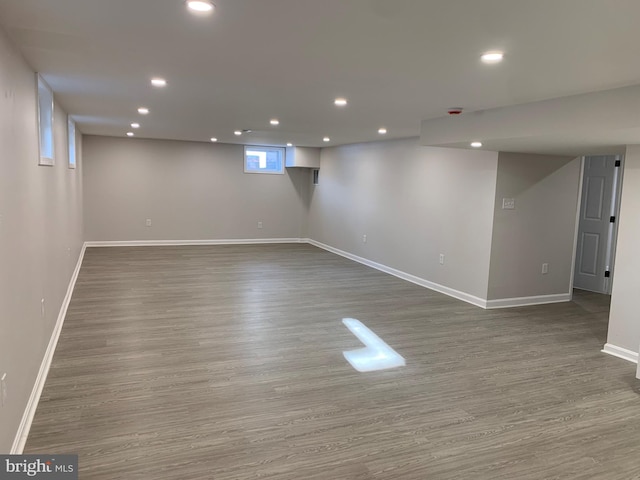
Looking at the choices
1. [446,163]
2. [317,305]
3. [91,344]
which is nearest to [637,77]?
[446,163]

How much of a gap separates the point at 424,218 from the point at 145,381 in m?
4.52

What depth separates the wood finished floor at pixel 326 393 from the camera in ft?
7.89

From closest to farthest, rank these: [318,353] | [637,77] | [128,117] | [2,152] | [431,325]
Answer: [2,152]
[637,77]
[318,353]
[431,325]
[128,117]

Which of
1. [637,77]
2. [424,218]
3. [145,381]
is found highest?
[637,77]

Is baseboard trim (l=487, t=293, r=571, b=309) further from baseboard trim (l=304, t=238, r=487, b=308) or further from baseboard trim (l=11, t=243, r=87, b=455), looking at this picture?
baseboard trim (l=11, t=243, r=87, b=455)

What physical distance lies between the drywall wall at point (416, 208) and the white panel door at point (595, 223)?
228cm

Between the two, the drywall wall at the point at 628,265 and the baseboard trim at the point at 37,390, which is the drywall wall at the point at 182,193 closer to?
the baseboard trim at the point at 37,390

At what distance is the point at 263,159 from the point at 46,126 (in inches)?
257

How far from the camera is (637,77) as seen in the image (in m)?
2.75

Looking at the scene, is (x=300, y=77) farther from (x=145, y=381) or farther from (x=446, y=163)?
(x=446, y=163)

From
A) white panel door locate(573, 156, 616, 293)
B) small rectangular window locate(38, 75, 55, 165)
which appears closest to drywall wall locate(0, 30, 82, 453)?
small rectangular window locate(38, 75, 55, 165)

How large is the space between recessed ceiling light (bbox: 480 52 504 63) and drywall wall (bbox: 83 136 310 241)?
311 inches

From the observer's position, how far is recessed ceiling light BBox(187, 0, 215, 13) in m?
1.81

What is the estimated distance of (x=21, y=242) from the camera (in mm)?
2541
